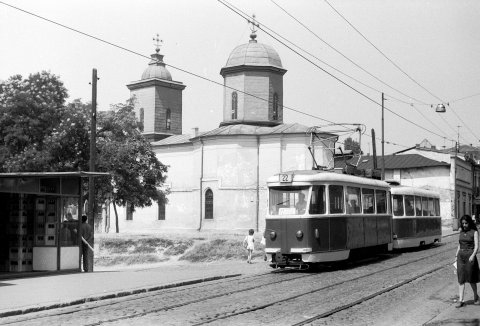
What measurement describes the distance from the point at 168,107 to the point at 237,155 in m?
18.2

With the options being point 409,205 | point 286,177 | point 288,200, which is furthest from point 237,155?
point 286,177

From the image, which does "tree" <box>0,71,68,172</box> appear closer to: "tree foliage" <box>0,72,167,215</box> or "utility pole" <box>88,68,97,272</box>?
"tree foliage" <box>0,72,167,215</box>

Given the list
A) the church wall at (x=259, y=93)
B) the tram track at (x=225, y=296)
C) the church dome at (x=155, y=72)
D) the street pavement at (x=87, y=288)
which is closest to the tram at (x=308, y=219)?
the tram track at (x=225, y=296)

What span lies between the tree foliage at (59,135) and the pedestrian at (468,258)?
3090 centimetres

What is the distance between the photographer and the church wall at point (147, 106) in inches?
2697

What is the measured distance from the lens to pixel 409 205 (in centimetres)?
2722

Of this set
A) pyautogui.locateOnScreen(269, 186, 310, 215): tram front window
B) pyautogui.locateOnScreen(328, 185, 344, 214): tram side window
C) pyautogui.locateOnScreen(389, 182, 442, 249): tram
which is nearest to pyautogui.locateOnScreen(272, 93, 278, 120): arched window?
pyautogui.locateOnScreen(389, 182, 442, 249): tram

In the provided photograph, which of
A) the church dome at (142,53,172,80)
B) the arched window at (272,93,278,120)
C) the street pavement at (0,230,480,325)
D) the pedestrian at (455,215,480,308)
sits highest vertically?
the church dome at (142,53,172,80)

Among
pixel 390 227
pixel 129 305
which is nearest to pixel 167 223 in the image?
pixel 390 227

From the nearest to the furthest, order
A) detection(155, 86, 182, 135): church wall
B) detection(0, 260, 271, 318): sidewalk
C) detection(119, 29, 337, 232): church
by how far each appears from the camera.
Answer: detection(0, 260, 271, 318): sidewalk, detection(119, 29, 337, 232): church, detection(155, 86, 182, 135): church wall

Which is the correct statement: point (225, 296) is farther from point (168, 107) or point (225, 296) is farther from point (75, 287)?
point (168, 107)

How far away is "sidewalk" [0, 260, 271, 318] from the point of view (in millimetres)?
11633

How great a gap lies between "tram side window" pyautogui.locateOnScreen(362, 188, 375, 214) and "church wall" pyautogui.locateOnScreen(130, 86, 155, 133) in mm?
48188

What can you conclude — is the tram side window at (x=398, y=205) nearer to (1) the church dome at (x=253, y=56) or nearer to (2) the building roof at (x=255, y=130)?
(2) the building roof at (x=255, y=130)
